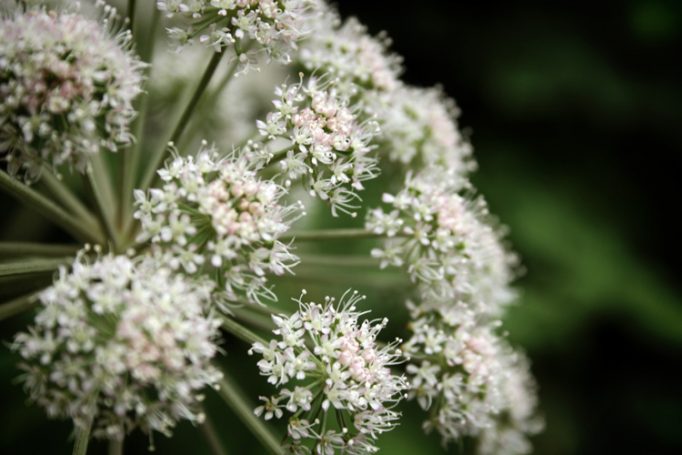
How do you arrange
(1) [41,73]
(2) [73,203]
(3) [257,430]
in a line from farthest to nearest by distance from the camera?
1. (2) [73,203]
2. (3) [257,430]
3. (1) [41,73]

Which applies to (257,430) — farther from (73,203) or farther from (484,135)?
(484,135)

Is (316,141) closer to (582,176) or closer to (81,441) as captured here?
(81,441)

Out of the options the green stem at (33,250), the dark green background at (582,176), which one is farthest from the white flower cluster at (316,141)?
the dark green background at (582,176)

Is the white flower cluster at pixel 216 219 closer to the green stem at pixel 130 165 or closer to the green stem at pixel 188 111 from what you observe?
the green stem at pixel 188 111

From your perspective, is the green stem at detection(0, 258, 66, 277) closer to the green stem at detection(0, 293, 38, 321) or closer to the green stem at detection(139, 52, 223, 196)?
the green stem at detection(0, 293, 38, 321)

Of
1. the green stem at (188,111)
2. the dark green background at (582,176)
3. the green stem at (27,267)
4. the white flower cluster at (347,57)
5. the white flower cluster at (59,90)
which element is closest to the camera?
the white flower cluster at (59,90)

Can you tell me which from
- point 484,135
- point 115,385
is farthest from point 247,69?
point 484,135
